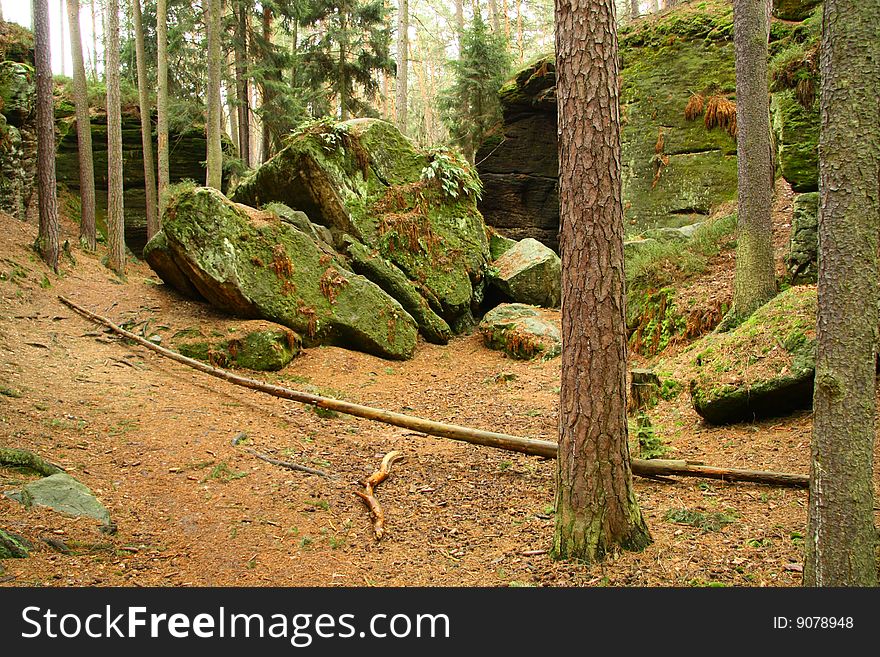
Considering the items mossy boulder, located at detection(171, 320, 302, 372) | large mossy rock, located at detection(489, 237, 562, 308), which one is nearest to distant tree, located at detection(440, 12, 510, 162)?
large mossy rock, located at detection(489, 237, 562, 308)

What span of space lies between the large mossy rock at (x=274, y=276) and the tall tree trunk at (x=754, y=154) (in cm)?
635

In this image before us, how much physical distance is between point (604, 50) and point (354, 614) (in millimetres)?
4230

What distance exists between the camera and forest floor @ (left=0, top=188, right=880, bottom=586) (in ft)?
14.1

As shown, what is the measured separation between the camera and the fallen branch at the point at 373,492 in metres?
5.23

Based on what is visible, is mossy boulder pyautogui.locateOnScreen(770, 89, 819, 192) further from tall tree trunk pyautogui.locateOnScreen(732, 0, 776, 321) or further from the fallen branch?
the fallen branch

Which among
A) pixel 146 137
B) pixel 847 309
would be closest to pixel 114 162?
A: pixel 146 137

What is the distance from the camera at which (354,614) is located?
3557 millimetres

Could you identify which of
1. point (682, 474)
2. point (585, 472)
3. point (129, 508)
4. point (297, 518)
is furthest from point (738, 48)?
point (129, 508)

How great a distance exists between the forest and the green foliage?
0.07 meters

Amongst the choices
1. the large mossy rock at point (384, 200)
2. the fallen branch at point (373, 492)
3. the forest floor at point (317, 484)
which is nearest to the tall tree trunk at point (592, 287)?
the forest floor at point (317, 484)

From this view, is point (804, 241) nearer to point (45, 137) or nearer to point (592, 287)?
point (592, 287)

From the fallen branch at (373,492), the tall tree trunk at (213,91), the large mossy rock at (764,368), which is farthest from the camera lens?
the tall tree trunk at (213,91)

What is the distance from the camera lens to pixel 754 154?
824cm

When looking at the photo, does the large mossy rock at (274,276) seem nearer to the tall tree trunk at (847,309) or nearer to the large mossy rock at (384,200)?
the large mossy rock at (384,200)
